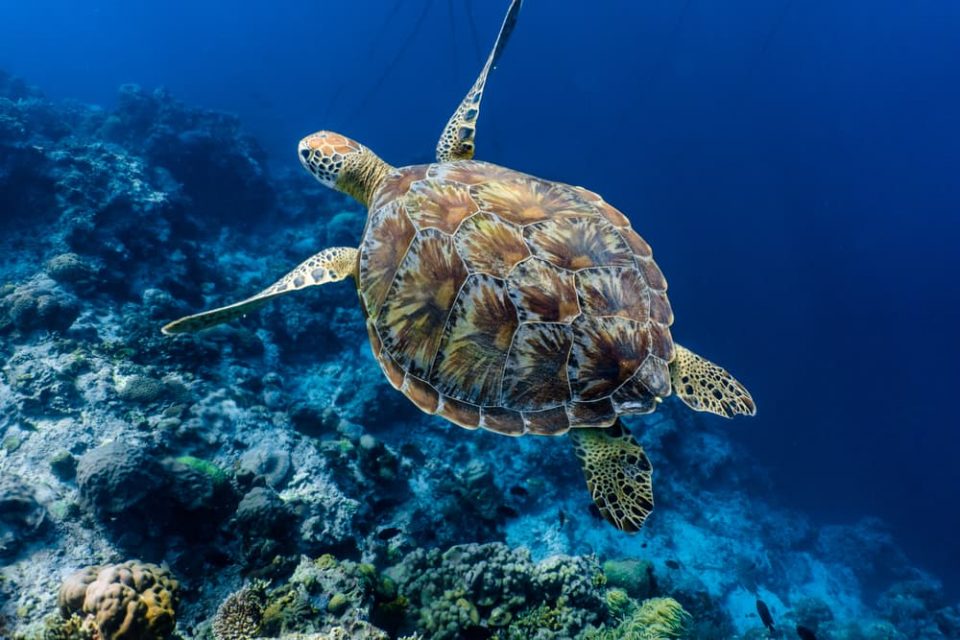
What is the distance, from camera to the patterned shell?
7.91 ft

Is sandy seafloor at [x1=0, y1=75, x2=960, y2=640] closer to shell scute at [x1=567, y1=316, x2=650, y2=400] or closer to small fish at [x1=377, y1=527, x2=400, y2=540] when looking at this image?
small fish at [x1=377, y1=527, x2=400, y2=540]

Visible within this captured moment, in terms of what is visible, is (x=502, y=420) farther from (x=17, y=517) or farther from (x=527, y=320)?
(x=17, y=517)

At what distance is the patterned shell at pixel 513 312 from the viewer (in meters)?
2.41

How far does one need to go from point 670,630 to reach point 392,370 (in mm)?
3158

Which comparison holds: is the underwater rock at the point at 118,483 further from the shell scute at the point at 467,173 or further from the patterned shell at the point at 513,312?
the shell scute at the point at 467,173

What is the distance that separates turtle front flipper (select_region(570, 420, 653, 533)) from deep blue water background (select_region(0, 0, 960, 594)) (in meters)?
14.4

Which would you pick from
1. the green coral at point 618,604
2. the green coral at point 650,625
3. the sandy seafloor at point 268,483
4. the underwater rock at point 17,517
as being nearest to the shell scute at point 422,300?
the sandy seafloor at point 268,483

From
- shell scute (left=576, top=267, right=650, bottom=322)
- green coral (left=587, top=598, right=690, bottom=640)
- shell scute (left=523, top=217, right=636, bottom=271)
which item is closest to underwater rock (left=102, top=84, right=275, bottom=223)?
shell scute (left=523, top=217, right=636, bottom=271)

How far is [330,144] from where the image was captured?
12.9 feet

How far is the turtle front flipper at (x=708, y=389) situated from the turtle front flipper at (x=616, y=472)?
1.58 feet

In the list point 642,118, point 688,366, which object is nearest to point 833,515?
point 688,366

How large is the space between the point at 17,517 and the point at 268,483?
1623 mm

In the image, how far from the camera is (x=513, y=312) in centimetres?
241

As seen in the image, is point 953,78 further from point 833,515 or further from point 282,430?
point 282,430
